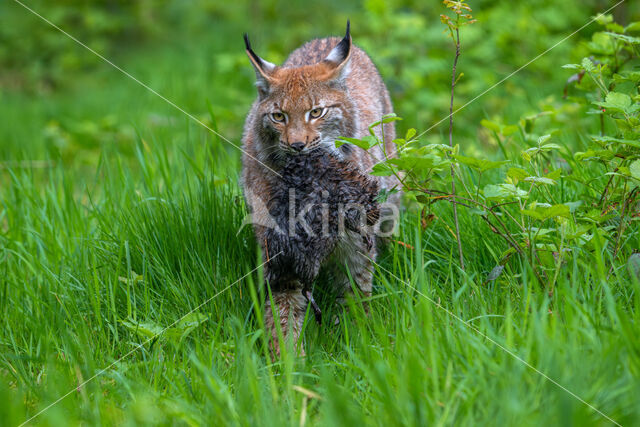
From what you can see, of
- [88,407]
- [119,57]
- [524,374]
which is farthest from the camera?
[119,57]

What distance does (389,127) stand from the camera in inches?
163

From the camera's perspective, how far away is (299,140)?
2.91 meters

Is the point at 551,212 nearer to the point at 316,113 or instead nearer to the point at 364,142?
the point at 364,142

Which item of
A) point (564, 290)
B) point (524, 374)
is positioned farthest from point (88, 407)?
point (564, 290)

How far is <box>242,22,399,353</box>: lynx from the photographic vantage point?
2.83 m

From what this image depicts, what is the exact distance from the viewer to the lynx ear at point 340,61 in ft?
10.7

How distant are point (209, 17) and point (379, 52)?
209 inches

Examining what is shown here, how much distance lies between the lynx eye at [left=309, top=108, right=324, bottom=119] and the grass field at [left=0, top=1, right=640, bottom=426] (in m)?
0.68

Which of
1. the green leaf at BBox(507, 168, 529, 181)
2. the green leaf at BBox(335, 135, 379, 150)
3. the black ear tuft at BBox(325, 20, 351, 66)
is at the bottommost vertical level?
the green leaf at BBox(507, 168, 529, 181)

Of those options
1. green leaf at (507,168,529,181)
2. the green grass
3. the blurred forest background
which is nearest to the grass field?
the green grass

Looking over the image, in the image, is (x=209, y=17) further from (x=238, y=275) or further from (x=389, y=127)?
(x=238, y=275)

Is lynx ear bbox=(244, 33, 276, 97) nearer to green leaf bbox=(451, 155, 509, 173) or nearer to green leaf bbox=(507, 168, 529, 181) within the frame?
green leaf bbox=(451, 155, 509, 173)

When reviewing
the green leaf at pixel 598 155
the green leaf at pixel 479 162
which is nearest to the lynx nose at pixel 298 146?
the green leaf at pixel 479 162

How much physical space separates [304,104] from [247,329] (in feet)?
3.97
